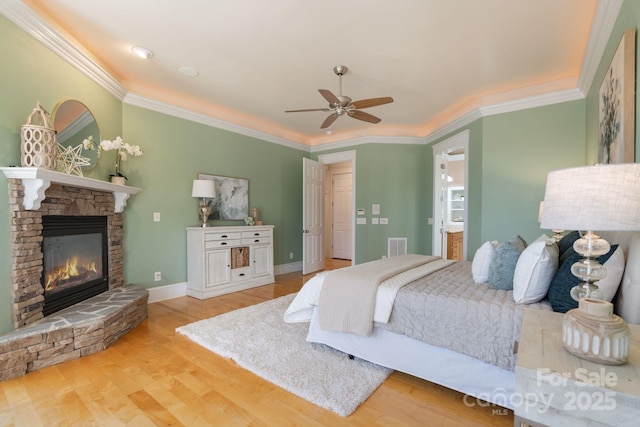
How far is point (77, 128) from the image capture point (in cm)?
285

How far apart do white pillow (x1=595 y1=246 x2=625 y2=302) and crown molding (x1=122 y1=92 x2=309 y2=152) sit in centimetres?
453

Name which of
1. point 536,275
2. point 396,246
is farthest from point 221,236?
point 536,275

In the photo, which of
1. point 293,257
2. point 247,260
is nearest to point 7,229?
point 247,260

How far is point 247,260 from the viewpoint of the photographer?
4516 mm

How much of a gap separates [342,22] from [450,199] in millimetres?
5615

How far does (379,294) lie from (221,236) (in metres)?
2.76

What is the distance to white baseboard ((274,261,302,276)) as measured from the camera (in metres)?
5.52

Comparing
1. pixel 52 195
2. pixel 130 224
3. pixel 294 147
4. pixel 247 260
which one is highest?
pixel 294 147

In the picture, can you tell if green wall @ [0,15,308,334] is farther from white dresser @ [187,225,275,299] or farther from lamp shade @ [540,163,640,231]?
lamp shade @ [540,163,640,231]

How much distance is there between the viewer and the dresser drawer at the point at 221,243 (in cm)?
401

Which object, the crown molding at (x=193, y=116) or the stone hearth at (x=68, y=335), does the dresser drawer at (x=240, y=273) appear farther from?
the crown molding at (x=193, y=116)

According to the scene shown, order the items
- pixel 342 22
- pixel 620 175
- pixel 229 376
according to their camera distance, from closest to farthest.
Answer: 1. pixel 620 175
2. pixel 229 376
3. pixel 342 22

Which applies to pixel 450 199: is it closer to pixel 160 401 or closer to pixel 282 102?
pixel 282 102

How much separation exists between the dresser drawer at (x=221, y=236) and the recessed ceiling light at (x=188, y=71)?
1.98m
